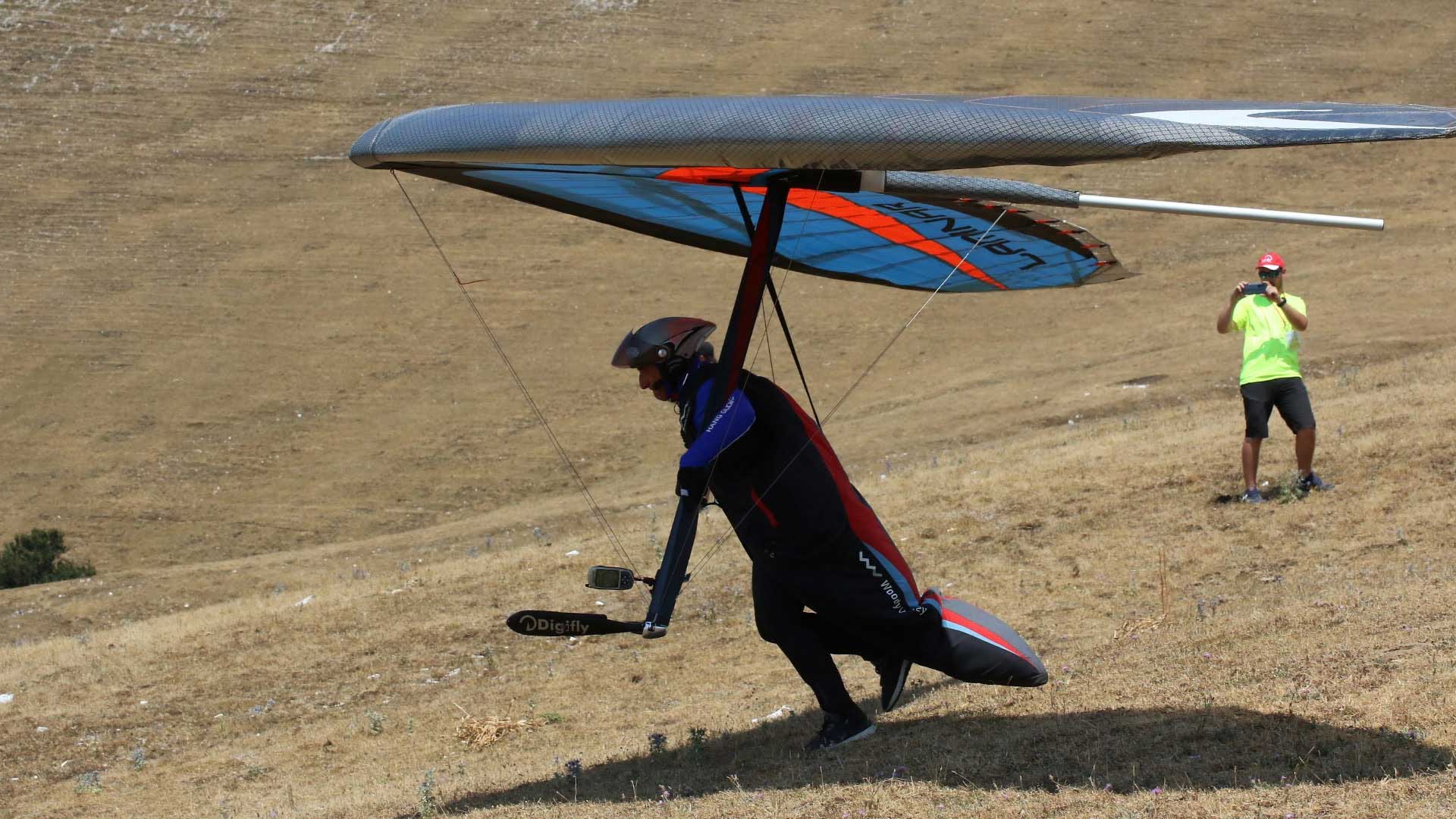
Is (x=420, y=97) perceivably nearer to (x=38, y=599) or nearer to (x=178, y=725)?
(x=38, y=599)

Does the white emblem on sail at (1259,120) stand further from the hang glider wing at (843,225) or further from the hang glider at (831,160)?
the hang glider wing at (843,225)

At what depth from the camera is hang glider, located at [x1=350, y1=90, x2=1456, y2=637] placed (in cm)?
452

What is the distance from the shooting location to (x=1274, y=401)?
31.1 feet

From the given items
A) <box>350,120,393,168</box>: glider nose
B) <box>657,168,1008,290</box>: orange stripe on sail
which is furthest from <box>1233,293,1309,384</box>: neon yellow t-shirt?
<box>350,120,393,168</box>: glider nose

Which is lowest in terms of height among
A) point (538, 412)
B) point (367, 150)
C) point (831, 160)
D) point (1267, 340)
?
point (538, 412)

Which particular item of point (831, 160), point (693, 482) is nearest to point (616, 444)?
point (693, 482)

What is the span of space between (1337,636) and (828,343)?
19.3 meters

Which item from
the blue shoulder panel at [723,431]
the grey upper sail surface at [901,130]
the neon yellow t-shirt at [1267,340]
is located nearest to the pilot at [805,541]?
the blue shoulder panel at [723,431]

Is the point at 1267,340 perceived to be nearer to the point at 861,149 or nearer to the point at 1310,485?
the point at 1310,485

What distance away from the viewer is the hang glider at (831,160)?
452 centimetres

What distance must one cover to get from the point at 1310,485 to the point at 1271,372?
82 centimetres

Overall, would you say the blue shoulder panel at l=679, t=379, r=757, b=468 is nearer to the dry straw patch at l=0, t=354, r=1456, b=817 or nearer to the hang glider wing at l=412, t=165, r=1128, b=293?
the dry straw patch at l=0, t=354, r=1456, b=817

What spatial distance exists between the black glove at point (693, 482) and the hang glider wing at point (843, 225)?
1591mm

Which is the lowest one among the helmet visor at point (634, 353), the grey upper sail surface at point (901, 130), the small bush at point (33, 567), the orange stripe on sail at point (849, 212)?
the small bush at point (33, 567)
